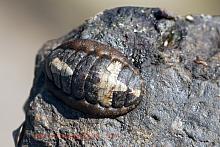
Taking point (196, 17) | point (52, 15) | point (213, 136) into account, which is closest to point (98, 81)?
point (213, 136)

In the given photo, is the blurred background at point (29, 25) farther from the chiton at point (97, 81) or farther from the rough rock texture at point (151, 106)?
the chiton at point (97, 81)

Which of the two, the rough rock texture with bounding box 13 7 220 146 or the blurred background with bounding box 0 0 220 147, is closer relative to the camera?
the rough rock texture with bounding box 13 7 220 146

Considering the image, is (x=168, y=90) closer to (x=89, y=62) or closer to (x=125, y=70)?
(x=125, y=70)

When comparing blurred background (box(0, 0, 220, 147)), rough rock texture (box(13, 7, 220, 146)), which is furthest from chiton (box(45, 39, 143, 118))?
blurred background (box(0, 0, 220, 147))

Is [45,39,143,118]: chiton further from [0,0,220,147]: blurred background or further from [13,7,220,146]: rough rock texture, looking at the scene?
[0,0,220,147]: blurred background

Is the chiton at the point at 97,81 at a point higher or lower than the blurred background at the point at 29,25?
higher

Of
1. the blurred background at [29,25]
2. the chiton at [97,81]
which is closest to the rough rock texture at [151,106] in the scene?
the chiton at [97,81]
